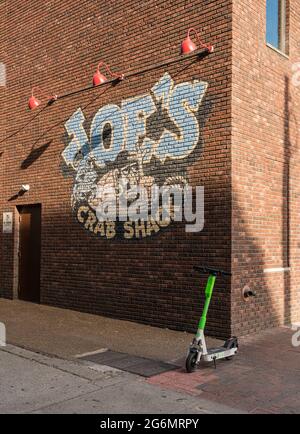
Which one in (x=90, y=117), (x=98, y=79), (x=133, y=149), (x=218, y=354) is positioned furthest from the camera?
(x=90, y=117)

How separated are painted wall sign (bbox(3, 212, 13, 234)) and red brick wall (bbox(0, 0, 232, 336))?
127 mm

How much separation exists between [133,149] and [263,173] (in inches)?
95.3

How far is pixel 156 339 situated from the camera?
7738 millimetres

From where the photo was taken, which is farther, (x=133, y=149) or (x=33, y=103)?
(x=33, y=103)

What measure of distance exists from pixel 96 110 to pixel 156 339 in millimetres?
4813

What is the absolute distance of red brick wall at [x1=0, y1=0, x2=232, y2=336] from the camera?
7.99 metres

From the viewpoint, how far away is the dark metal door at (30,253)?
37.7 feet

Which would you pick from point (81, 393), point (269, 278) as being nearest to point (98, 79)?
point (269, 278)

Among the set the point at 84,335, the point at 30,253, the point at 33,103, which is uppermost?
the point at 33,103

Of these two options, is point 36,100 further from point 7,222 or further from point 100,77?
point 7,222

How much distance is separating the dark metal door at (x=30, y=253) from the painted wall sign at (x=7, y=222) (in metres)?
0.26

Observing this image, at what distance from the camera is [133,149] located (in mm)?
9273

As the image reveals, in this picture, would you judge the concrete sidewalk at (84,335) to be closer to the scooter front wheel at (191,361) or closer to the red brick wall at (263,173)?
the scooter front wheel at (191,361)

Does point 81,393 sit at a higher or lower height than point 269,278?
lower
